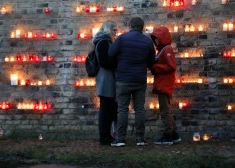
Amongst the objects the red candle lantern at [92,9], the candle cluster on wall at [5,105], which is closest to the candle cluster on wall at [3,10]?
the red candle lantern at [92,9]

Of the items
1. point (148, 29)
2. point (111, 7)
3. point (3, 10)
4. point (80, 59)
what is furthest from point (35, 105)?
point (148, 29)

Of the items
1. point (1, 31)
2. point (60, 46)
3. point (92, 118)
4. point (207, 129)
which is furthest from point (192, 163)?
point (1, 31)

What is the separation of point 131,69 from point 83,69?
1969 millimetres

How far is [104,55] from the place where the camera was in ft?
24.2

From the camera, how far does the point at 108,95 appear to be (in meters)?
7.58

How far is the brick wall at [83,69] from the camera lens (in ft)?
28.2

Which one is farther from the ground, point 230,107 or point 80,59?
point 80,59

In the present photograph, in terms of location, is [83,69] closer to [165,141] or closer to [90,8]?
[90,8]

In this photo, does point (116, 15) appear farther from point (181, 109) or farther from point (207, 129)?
point (207, 129)

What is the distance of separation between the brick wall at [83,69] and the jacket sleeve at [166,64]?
1207 millimetres

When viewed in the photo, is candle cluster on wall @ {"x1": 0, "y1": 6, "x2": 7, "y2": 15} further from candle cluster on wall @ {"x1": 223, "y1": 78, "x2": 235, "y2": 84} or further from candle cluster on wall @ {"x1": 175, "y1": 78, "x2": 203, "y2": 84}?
candle cluster on wall @ {"x1": 223, "y1": 78, "x2": 235, "y2": 84}

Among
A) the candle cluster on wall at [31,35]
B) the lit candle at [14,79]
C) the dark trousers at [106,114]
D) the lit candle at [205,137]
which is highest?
the candle cluster on wall at [31,35]

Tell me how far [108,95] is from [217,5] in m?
2.73

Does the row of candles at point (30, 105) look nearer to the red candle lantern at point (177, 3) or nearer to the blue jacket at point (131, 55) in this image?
the blue jacket at point (131, 55)
